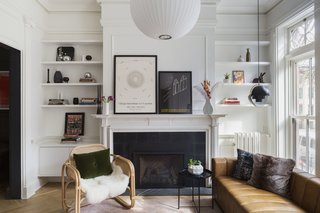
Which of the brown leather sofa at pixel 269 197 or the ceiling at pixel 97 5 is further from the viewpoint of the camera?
the ceiling at pixel 97 5

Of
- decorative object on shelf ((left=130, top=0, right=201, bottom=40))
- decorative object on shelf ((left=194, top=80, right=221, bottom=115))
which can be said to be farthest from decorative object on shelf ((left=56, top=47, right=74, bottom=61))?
decorative object on shelf ((left=130, top=0, right=201, bottom=40))

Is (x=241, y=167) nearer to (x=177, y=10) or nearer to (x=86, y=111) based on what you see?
(x=177, y=10)

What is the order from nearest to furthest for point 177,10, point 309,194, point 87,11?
point 177,10 < point 309,194 < point 87,11

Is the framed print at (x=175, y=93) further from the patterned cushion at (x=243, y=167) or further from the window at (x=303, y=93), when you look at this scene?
the window at (x=303, y=93)

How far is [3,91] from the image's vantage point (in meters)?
3.90

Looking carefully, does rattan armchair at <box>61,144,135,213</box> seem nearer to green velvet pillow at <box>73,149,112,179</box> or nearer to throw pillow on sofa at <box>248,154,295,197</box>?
green velvet pillow at <box>73,149,112,179</box>

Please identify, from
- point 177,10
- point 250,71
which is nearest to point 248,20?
point 250,71

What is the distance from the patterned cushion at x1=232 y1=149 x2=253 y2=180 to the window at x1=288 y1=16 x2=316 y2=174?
3.59 ft

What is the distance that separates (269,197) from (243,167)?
0.59 metres

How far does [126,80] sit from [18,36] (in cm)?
166

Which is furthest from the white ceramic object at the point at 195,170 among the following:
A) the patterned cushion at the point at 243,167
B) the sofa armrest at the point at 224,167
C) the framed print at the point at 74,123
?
the framed print at the point at 74,123

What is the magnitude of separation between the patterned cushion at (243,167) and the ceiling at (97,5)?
103 inches

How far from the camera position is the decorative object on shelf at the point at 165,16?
1373 mm

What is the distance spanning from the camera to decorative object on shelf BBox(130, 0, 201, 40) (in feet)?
4.50
